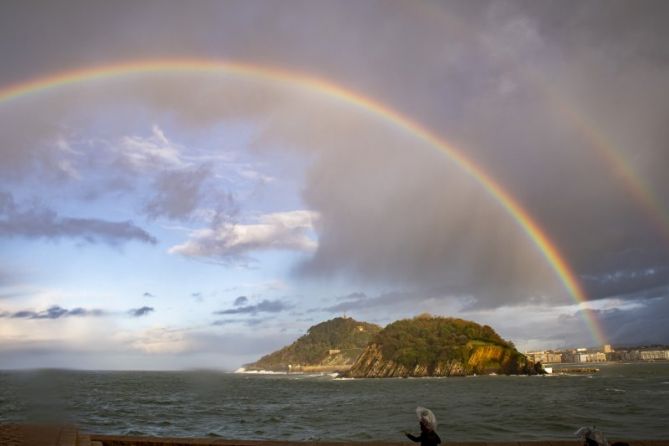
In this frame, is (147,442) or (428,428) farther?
(147,442)

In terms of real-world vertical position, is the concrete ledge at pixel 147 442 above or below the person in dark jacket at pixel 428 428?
below

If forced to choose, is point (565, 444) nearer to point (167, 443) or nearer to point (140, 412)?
point (167, 443)

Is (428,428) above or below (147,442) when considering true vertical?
above

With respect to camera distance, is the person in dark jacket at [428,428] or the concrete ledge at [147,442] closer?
the person in dark jacket at [428,428]

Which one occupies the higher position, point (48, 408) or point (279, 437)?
point (48, 408)

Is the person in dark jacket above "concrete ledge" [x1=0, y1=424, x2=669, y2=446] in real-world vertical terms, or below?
above

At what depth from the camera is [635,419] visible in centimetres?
3938

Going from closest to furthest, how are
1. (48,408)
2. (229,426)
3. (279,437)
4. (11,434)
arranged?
(11,434) → (48,408) → (279,437) → (229,426)

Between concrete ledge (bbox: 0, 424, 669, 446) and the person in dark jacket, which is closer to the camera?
the person in dark jacket

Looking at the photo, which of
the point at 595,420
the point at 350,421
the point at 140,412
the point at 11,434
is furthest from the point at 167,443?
the point at 140,412

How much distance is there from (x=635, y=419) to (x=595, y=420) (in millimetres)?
2775

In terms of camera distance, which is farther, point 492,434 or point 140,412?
point 140,412

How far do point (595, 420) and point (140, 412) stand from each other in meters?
37.6

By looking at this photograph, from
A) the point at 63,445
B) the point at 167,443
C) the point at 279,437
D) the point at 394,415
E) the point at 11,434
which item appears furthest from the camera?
the point at 394,415
